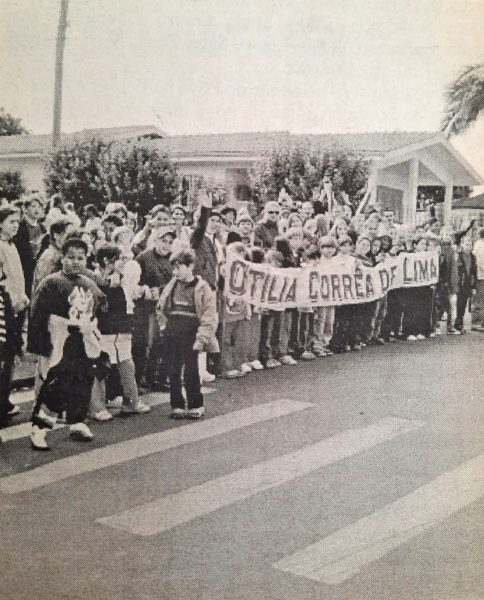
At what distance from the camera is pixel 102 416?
18.2ft

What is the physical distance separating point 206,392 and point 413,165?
2.34 metres

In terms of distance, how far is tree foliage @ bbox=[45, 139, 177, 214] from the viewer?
203 inches

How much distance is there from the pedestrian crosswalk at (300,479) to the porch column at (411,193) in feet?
5.62

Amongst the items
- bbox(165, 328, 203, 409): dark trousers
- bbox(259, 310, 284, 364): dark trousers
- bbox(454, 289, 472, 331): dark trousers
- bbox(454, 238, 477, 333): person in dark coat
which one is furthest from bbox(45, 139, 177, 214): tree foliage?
bbox(454, 289, 472, 331): dark trousers

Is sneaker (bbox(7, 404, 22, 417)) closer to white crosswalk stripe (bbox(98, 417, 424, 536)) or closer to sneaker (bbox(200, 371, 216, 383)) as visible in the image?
white crosswalk stripe (bbox(98, 417, 424, 536))

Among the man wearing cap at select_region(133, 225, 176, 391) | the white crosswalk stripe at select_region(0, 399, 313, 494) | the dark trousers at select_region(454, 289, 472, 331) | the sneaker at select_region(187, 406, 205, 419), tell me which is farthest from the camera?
the dark trousers at select_region(454, 289, 472, 331)

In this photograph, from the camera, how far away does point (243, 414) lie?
5719 mm

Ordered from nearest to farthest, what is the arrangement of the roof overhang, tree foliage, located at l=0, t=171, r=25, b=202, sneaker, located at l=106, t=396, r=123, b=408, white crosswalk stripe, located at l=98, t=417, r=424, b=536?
white crosswalk stripe, located at l=98, t=417, r=424, b=536
the roof overhang
tree foliage, located at l=0, t=171, r=25, b=202
sneaker, located at l=106, t=396, r=123, b=408

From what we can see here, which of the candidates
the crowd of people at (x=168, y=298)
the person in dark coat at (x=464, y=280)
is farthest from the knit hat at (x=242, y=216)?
the person in dark coat at (x=464, y=280)

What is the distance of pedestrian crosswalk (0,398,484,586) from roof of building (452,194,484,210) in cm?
149

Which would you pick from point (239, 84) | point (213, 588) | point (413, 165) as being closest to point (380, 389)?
point (413, 165)

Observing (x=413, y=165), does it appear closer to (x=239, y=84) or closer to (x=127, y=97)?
(x=239, y=84)

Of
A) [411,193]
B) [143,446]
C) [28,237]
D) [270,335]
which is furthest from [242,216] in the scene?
[143,446]

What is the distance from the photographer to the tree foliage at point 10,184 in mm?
4711
